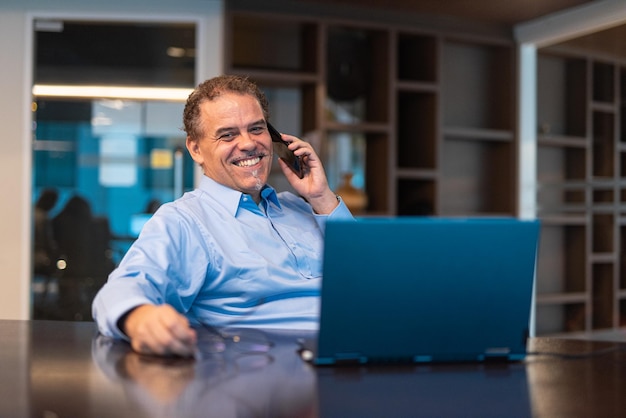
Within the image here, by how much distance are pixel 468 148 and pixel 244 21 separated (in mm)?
1833

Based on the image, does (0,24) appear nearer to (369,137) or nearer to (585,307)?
(369,137)

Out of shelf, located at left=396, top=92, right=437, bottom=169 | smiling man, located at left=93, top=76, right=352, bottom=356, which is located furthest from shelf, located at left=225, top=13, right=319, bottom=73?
smiling man, located at left=93, top=76, right=352, bottom=356

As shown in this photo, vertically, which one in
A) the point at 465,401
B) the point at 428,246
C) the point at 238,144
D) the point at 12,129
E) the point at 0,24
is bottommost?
the point at 465,401

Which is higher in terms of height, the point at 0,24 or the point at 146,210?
the point at 0,24

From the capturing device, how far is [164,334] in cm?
127

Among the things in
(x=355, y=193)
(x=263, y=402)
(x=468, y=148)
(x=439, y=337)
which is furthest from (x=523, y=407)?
(x=468, y=148)

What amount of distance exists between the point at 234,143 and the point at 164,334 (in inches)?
39.1

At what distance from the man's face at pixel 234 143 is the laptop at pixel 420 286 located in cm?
100

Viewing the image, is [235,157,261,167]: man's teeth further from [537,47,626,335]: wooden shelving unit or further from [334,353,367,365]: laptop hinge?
[537,47,626,335]: wooden shelving unit

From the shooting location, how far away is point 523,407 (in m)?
1.01

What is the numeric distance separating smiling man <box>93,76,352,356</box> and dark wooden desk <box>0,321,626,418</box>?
180mm

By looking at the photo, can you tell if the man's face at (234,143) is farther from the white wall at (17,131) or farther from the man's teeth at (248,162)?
the white wall at (17,131)

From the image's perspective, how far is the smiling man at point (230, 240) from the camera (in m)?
1.66

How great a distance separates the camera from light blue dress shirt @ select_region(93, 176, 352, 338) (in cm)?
175
